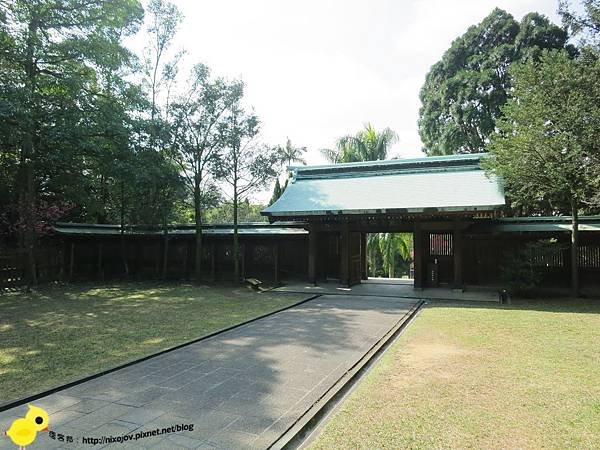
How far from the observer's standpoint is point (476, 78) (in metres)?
21.2

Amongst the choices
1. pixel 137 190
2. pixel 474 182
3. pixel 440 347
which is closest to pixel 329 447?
pixel 440 347

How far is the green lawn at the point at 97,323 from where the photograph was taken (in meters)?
5.71

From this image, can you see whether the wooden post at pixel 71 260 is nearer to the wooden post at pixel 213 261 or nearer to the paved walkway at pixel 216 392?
the wooden post at pixel 213 261

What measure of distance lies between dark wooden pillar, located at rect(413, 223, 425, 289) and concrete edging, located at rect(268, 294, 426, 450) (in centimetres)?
694

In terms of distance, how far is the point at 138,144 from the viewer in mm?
15266

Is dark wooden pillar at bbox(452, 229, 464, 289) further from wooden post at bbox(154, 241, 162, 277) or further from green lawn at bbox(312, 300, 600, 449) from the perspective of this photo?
wooden post at bbox(154, 241, 162, 277)

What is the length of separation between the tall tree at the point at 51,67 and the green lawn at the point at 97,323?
3724mm

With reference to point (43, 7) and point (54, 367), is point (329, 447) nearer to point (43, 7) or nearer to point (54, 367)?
point (54, 367)

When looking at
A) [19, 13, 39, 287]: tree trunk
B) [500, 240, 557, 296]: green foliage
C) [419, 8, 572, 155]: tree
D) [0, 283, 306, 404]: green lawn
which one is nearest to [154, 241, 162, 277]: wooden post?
[0, 283, 306, 404]: green lawn

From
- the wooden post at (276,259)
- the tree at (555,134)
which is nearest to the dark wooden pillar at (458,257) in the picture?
the tree at (555,134)

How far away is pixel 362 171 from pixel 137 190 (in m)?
10.0

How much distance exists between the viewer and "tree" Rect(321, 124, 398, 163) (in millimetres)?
22234

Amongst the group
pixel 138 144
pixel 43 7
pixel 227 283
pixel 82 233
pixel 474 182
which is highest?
pixel 43 7

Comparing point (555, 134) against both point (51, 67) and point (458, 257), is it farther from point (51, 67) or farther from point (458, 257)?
point (51, 67)
